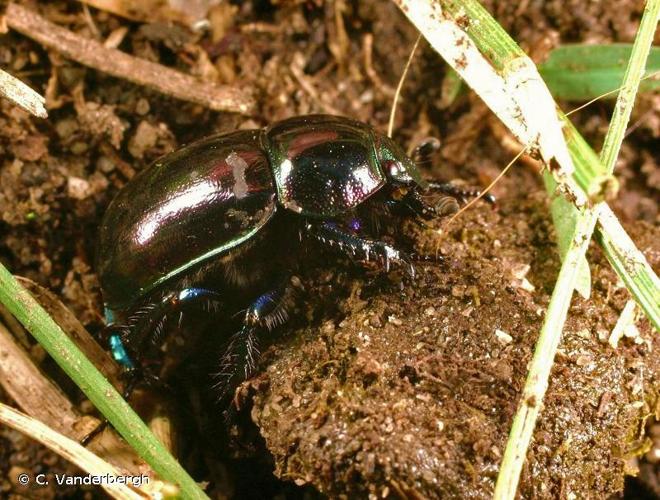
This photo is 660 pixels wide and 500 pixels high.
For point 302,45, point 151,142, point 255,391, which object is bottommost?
point 255,391

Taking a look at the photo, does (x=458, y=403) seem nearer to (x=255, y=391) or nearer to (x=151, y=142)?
(x=255, y=391)

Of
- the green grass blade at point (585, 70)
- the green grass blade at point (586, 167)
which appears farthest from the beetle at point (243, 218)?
the green grass blade at point (585, 70)

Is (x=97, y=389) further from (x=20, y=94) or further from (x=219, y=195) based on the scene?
(x=20, y=94)

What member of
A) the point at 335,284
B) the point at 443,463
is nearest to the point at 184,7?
the point at 335,284

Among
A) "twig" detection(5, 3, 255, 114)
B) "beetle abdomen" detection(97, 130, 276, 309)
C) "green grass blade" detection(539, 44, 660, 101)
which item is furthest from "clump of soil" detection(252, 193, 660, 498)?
"twig" detection(5, 3, 255, 114)

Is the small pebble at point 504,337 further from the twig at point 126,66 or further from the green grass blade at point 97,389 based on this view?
the twig at point 126,66

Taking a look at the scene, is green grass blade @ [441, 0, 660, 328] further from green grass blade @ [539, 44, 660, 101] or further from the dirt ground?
green grass blade @ [539, 44, 660, 101]
